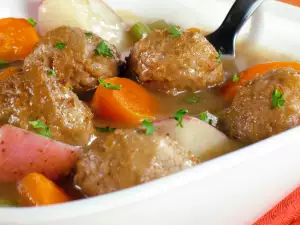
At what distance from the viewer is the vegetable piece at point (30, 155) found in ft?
5.14

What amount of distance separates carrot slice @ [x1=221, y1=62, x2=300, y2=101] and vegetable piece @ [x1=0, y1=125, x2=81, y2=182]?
890mm

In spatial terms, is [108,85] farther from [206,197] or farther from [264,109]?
[206,197]

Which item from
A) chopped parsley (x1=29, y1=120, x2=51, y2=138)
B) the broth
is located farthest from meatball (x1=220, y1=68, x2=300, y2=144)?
chopped parsley (x1=29, y1=120, x2=51, y2=138)

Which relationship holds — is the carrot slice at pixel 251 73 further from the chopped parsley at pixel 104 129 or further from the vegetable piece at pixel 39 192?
the vegetable piece at pixel 39 192

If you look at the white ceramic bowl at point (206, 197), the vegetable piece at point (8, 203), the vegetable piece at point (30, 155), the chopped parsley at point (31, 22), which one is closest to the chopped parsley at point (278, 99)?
the white ceramic bowl at point (206, 197)

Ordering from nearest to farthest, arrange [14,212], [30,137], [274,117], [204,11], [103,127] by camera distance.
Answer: [14,212] < [30,137] < [274,117] < [103,127] < [204,11]

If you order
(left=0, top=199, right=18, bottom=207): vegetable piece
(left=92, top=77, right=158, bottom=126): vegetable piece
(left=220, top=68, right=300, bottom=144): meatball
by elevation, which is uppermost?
(left=220, top=68, right=300, bottom=144): meatball

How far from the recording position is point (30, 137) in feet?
5.14

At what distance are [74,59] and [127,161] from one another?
0.82m

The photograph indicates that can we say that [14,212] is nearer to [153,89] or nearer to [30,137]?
[30,137]

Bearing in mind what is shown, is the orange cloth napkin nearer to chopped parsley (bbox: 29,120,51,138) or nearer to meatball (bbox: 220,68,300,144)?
meatball (bbox: 220,68,300,144)

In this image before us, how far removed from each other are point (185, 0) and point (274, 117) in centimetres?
136

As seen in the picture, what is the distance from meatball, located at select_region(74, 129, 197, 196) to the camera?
143 cm

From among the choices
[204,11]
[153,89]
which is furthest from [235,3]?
[153,89]
